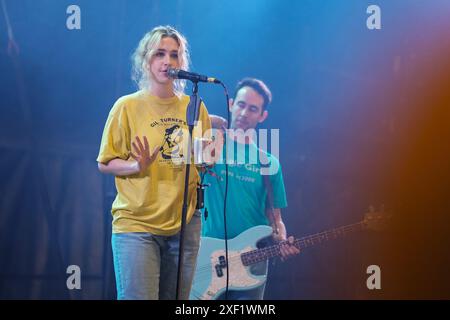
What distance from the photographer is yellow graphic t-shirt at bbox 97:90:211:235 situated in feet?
7.82

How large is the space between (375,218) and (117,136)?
7.11ft

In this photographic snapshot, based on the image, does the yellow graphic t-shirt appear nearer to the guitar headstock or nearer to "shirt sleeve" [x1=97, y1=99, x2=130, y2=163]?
"shirt sleeve" [x1=97, y1=99, x2=130, y2=163]

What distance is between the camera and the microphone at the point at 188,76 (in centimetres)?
228

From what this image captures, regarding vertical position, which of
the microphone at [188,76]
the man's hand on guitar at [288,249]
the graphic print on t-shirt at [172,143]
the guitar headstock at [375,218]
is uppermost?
the microphone at [188,76]

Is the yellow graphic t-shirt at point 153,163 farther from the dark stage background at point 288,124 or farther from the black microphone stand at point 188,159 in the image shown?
the dark stage background at point 288,124

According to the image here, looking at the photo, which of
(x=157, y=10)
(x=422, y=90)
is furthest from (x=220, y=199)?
(x=422, y=90)

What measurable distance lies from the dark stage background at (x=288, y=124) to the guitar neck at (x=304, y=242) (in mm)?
51

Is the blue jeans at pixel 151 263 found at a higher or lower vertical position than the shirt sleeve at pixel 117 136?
lower

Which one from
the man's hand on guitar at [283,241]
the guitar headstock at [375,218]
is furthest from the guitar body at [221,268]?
the guitar headstock at [375,218]

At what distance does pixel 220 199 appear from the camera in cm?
348

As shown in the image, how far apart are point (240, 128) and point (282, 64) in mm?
580

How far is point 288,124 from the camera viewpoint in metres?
3.81
